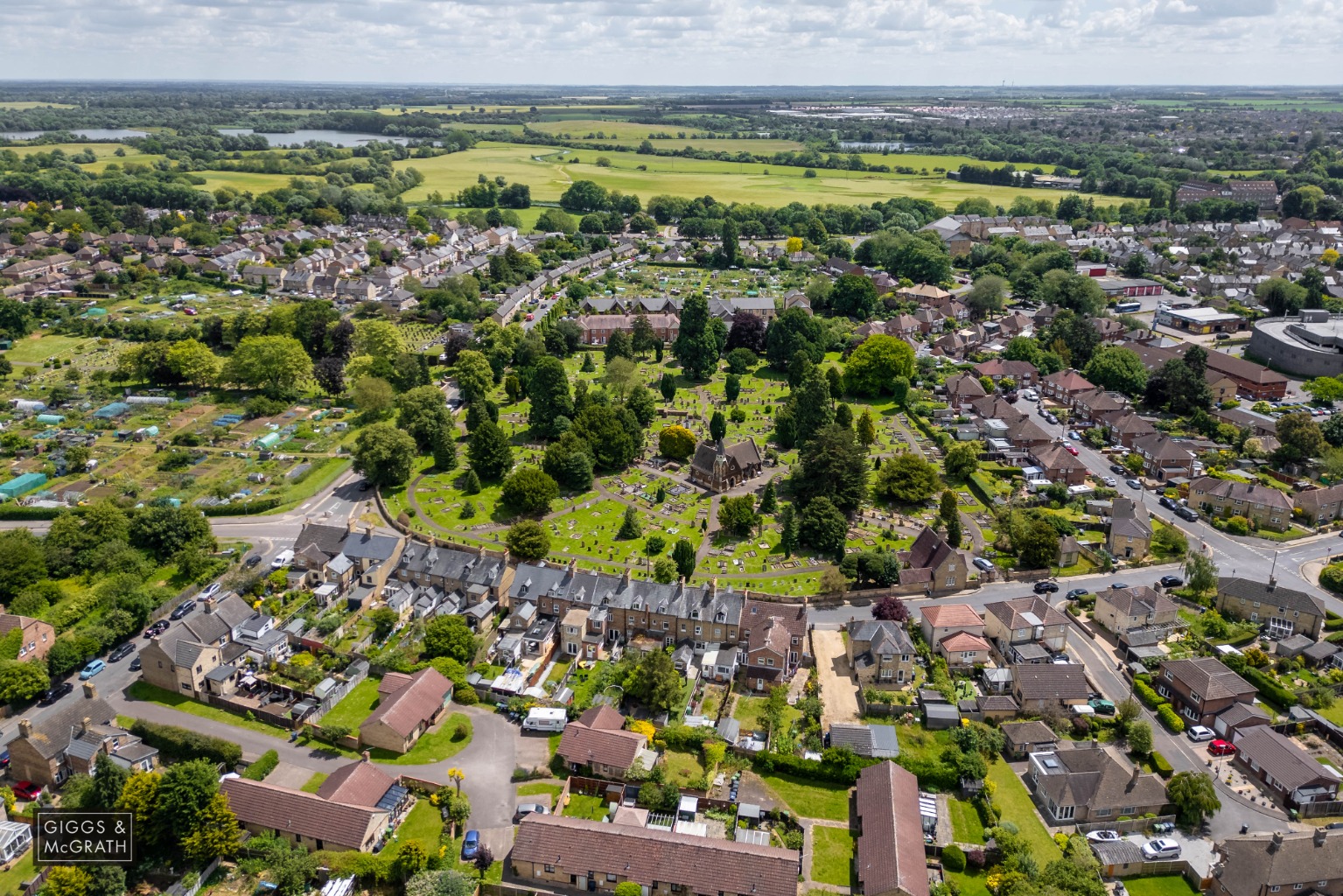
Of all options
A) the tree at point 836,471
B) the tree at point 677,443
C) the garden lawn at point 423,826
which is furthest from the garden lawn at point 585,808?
the tree at point 677,443

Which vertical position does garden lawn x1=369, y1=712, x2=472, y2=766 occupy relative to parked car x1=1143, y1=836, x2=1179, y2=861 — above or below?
above

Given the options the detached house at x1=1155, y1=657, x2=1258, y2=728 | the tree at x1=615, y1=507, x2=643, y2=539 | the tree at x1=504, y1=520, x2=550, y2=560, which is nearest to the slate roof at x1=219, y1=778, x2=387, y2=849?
the tree at x1=504, y1=520, x2=550, y2=560

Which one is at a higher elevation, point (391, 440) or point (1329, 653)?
point (391, 440)

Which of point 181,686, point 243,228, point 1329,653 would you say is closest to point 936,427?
point 1329,653

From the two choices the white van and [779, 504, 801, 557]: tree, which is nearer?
the white van

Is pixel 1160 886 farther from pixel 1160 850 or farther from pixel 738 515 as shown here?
pixel 738 515

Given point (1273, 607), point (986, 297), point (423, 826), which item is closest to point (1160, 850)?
point (1273, 607)

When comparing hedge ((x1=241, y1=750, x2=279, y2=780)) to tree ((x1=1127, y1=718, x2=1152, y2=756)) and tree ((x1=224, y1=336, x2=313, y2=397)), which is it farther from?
tree ((x1=224, y1=336, x2=313, y2=397))

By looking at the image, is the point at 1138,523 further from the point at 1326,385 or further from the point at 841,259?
the point at 841,259
